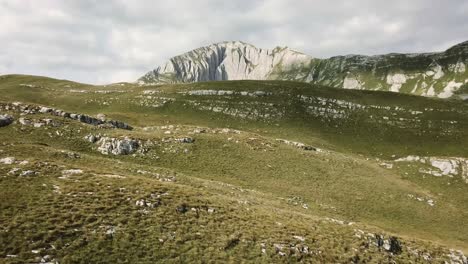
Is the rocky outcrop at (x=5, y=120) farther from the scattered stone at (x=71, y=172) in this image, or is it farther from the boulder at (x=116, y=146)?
the scattered stone at (x=71, y=172)

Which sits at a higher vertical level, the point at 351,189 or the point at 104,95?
the point at 104,95

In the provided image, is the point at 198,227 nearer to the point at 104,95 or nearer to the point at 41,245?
the point at 41,245

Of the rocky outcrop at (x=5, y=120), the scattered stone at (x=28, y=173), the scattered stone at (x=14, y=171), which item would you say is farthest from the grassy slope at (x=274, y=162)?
the rocky outcrop at (x=5, y=120)

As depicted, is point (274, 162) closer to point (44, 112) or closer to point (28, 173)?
point (28, 173)

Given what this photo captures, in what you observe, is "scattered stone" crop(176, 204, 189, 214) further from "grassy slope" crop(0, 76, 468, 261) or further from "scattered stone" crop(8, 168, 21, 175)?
"scattered stone" crop(8, 168, 21, 175)

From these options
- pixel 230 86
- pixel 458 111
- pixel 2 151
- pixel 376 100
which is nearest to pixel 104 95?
pixel 230 86

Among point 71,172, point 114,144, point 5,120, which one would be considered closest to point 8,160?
point 71,172

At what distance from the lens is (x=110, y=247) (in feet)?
64.6

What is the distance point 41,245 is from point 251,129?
217 feet

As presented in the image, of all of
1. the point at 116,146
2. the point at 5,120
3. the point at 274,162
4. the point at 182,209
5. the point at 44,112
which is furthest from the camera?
the point at 274,162

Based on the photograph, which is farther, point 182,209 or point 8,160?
point 8,160

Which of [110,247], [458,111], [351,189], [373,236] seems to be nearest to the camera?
[110,247]

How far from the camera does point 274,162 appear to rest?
53438 mm

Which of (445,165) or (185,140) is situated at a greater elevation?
(185,140)
